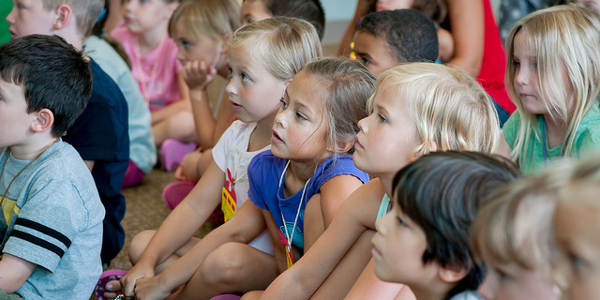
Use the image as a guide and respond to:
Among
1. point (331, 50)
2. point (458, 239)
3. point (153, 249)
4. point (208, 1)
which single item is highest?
point (458, 239)

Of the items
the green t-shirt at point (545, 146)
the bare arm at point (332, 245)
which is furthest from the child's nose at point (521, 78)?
the bare arm at point (332, 245)

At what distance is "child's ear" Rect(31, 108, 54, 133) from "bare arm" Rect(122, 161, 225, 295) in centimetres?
41

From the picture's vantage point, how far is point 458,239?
0.84 m

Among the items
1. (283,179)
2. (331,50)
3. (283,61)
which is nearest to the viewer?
(283,179)

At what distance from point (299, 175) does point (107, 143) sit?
1.75 ft

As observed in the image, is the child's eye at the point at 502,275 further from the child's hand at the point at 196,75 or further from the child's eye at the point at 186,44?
the child's eye at the point at 186,44

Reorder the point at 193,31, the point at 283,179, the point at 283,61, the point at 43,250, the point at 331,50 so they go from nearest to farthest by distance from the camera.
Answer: the point at 43,250, the point at 283,179, the point at 283,61, the point at 193,31, the point at 331,50

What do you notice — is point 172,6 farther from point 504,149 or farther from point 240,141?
point 504,149

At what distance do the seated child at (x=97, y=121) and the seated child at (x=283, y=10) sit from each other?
0.50 meters

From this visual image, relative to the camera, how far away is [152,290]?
1.54m

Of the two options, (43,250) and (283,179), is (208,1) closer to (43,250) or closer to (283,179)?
(283,179)

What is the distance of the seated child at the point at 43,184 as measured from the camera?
1282mm

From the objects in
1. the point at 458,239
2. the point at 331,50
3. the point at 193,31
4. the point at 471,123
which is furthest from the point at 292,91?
the point at 331,50

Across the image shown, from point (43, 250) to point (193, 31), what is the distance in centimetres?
120
